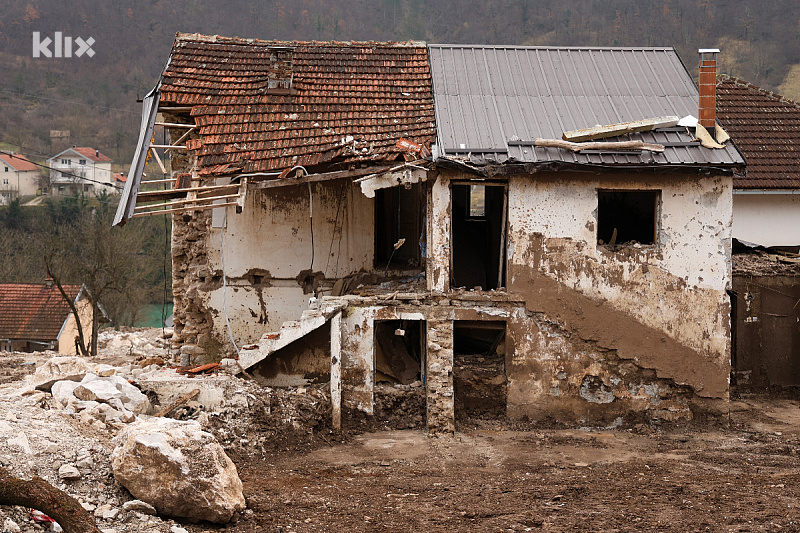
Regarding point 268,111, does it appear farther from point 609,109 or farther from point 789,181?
point 789,181

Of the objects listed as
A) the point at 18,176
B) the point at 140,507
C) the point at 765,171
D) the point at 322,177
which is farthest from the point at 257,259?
the point at 18,176

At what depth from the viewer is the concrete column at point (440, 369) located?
1286 cm

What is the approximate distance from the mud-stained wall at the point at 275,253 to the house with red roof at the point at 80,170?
137 ft

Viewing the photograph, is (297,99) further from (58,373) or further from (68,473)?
(68,473)

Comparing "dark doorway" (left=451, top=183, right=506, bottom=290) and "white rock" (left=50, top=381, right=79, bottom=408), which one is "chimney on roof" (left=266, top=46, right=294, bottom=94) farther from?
"white rock" (left=50, top=381, right=79, bottom=408)

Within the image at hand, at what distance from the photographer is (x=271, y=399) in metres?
12.0

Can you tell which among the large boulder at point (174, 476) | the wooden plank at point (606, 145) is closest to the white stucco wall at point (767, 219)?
the wooden plank at point (606, 145)

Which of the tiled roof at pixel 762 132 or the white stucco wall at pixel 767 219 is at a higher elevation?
the tiled roof at pixel 762 132

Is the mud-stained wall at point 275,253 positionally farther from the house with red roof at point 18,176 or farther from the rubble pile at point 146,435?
the house with red roof at point 18,176

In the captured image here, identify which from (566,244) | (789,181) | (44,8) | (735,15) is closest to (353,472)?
(566,244)

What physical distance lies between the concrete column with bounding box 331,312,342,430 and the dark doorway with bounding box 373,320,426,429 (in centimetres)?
71

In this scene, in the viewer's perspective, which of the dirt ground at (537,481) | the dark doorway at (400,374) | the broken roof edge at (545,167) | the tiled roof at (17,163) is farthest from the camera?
the tiled roof at (17,163)

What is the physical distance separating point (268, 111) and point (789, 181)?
12.4m

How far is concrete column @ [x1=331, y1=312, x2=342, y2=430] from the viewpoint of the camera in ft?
41.4
